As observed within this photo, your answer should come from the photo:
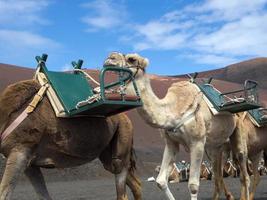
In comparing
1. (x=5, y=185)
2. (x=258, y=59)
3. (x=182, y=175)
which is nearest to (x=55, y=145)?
(x=5, y=185)

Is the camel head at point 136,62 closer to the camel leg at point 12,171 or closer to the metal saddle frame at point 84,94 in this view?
the metal saddle frame at point 84,94

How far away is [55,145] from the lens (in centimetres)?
680

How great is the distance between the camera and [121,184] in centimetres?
769

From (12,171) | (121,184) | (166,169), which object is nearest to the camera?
(12,171)

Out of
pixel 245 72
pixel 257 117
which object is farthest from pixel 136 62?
pixel 245 72

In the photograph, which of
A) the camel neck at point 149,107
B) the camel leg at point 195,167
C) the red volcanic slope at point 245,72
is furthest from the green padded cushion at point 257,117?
the red volcanic slope at point 245,72

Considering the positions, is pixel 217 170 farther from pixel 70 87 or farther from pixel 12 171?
pixel 12 171

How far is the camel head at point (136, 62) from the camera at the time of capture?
→ 7973mm

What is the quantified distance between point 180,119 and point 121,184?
1596 millimetres

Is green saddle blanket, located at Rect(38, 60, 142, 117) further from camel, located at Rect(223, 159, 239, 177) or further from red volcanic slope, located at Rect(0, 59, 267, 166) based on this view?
camel, located at Rect(223, 159, 239, 177)

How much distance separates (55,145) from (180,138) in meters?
2.66

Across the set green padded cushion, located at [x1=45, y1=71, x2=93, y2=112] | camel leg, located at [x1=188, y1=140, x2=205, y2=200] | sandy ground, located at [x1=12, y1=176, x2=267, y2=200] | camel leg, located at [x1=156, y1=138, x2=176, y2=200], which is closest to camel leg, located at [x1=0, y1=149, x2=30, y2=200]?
green padded cushion, located at [x1=45, y1=71, x2=93, y2=112]

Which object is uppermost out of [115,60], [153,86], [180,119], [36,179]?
[115,60]

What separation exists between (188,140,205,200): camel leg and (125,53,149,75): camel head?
161 centimetres
